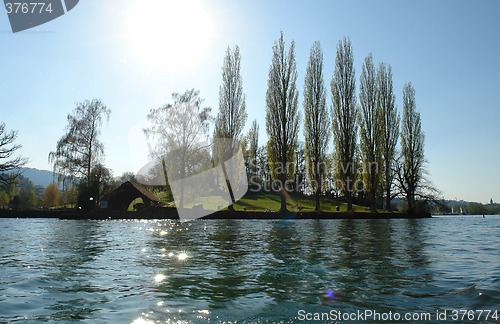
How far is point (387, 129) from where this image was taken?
152ft

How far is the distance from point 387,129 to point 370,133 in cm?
293

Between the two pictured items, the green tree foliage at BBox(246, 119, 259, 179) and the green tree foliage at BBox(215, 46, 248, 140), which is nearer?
the green tree foliage at BBox(215, 46, 248, 140)

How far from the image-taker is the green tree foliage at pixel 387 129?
148 ft

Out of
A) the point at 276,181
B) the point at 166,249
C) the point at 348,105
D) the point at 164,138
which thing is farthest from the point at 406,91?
the point at 166,249

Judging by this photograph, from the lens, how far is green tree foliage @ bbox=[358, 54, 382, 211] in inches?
1734

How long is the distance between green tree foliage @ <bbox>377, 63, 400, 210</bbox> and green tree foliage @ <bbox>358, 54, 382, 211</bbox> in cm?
67

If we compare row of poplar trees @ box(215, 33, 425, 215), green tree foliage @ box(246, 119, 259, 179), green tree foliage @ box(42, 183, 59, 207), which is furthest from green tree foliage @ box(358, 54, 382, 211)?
green tree foliage @ box(42, 183, 59, 207)

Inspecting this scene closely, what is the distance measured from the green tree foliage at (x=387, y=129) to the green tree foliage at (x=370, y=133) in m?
0.67

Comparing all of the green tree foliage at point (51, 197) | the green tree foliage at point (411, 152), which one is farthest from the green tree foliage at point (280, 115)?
the green tree foliage at point (51, 197)

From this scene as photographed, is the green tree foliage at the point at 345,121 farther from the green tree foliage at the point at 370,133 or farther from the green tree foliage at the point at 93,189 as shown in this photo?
the green tree foliage at the point at 93,189

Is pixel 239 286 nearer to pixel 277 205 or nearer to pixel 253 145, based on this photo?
pixel 277 205

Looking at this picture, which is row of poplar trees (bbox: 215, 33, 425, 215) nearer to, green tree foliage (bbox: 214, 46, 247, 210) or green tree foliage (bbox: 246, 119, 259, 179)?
green tree foliage (bbox: 214, 46, 247, 210)

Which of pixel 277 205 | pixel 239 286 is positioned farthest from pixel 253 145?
pixel 239 286

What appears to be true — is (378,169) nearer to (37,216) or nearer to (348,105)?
(348,105)
